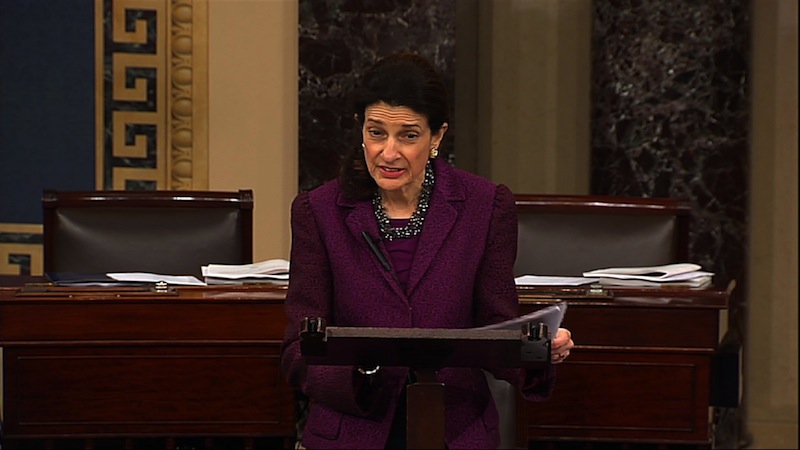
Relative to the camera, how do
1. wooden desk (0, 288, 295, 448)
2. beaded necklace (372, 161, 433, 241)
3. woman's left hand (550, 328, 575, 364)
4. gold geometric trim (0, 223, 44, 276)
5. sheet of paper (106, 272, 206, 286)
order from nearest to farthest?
1. woman's left hand (550, 328, 575, 364)
2. beaded necklace (372, 161, 433, 241)
3. wooden desk (0, 288, 295, 448)
4. sheet of paper (106, 272, 206, 286)
5. gold geometric trim (0, 223, 44, 276)

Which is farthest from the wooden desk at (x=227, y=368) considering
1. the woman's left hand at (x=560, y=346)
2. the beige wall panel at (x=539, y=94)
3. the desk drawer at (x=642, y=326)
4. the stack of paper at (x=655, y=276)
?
the beige wall panel at (x=539, y=94)

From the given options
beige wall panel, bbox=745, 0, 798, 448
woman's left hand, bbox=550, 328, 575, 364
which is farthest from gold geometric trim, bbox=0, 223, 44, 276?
woman's left hand, bbox=550, 328, 575, 364

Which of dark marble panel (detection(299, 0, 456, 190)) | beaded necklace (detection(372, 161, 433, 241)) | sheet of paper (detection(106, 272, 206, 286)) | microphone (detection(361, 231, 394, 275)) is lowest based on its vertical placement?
sheet of paper (detection(106, 272, 206, 286))

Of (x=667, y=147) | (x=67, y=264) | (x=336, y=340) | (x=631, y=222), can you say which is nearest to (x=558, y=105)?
(x=667, y=147)

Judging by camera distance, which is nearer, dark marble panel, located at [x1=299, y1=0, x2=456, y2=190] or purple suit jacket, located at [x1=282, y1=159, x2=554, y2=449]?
purple suit jacket, located at [x1=282, y1=159, x2=554, y2=449]

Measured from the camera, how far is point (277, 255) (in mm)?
5527

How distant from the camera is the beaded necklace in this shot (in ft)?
9.14

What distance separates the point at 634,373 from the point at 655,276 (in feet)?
1.36

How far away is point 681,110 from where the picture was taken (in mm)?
5285

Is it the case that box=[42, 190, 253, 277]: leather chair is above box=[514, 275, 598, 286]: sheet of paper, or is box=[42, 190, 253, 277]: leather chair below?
above

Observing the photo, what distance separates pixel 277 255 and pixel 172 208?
1348 mm

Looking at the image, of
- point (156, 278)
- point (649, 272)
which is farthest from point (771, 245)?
point (156, 278)

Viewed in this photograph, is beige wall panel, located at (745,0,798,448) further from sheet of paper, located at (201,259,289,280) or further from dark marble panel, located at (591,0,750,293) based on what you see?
sheet of paper, located at (201,259,289,280)

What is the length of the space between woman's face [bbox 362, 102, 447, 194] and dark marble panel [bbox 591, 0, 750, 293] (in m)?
2.73
